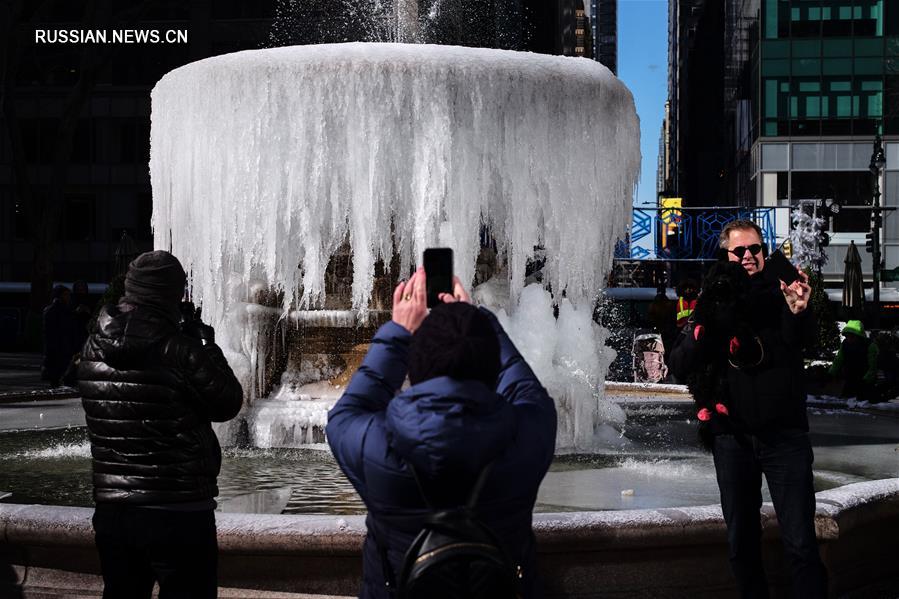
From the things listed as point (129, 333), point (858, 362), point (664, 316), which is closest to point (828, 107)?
point (664, 316)

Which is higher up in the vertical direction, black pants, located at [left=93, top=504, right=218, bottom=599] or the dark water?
black pants, located at [left=93, top=504, right=218, bottom=599]

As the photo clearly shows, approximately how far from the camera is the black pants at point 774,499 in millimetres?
4613

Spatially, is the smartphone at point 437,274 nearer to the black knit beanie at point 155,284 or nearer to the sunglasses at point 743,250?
the black knit beanie at point 155,284

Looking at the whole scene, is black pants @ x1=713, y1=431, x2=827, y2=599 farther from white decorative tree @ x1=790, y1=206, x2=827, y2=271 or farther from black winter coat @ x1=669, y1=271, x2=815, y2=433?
white decorative tree @ x1=790, y1=206, x2=827, y2=271

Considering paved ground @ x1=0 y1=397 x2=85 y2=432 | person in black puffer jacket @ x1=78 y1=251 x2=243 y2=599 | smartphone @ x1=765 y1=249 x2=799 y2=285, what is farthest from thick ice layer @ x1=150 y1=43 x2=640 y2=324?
person in black puffer jacket @ x1=78 y1=251 x2=243 y2=599

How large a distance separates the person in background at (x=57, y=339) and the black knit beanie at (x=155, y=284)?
13.9 metres

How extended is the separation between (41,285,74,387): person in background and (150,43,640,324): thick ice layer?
8.19m

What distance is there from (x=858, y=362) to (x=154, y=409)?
38.3 ft

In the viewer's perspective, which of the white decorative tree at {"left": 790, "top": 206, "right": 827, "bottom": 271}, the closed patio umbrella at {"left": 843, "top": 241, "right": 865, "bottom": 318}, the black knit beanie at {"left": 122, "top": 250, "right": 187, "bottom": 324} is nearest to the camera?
the black knit beanie at {"left": 122, "top": 250, "right": 187, "bottom": 324}

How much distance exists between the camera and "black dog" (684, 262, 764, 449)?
462cm

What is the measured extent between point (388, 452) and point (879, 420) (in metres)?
10.3

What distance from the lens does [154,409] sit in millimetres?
3785

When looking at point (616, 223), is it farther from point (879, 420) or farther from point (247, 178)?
point (879, 420)

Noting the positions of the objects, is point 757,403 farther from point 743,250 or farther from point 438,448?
point 438,448
